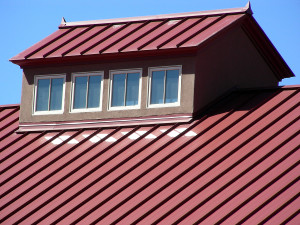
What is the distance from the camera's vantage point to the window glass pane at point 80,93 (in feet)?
113

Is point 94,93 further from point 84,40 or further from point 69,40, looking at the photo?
point 69,40

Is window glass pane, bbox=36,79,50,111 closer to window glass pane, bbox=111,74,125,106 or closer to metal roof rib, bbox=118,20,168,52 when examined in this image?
window glass pane, bbox=111,74,125,106

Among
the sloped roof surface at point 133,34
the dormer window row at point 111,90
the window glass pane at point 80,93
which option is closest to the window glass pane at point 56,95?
the dormer window row at point 111,90

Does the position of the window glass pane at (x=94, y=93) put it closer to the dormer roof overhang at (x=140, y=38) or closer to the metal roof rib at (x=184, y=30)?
the dormer roof overhang at (x=140, y=38)

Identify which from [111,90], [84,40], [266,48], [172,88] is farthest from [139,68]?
[266,48]

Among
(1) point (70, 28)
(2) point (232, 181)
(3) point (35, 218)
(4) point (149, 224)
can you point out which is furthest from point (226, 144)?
(1) point (70, 28)

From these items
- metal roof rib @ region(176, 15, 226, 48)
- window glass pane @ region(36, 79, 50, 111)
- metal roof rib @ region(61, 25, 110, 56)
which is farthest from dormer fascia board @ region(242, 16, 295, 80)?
window glass pane @ region(36, 79, 50, 111)

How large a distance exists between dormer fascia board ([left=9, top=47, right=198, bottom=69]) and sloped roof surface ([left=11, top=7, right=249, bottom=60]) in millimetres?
131

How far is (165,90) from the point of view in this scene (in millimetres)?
33312

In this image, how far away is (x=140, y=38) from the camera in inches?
1373

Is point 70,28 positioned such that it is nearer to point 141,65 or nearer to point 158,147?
point 141,65

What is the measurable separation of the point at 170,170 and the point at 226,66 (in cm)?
605

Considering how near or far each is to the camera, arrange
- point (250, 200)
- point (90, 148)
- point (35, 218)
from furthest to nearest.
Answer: point (90, 148)
point (35, 218)
point (250, 200)

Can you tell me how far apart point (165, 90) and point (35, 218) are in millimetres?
6759
